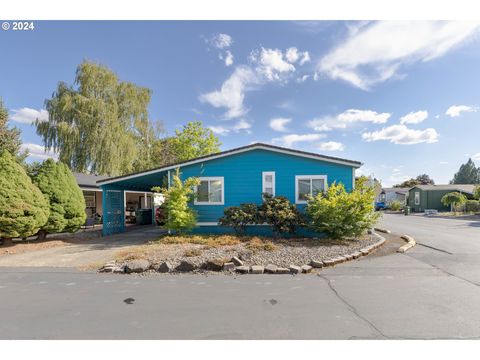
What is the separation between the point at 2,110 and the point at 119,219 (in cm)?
1169

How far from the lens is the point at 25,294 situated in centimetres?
466

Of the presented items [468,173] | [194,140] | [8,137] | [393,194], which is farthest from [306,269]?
[468,173]

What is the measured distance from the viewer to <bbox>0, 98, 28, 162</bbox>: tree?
642 inches

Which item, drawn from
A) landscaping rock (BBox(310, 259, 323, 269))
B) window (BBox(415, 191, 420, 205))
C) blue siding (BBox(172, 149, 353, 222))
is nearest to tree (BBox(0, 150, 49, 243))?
blue siding (BBox(172, 149, 353, 222))

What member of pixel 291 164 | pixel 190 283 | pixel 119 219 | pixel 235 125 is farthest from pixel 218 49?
pixel 235 125

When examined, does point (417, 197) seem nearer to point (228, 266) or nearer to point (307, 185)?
point (307, 185)

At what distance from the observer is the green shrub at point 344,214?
889 cm

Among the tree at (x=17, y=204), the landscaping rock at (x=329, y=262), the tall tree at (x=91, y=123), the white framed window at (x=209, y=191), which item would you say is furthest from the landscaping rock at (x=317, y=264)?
the tall tree at (x=91, y=123)

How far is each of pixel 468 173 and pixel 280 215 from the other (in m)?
85.2

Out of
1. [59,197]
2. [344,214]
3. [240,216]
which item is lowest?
[240,216]

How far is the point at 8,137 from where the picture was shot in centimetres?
1684

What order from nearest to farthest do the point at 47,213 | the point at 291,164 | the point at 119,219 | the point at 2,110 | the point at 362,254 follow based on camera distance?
the point at 362,254
the point at 47,213
the point at 291,164
the point at 119,219
the point at 2,110

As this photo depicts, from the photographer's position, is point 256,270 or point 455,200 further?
point 455,200

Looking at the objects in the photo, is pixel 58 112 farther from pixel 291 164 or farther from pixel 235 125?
pixel 291 164
